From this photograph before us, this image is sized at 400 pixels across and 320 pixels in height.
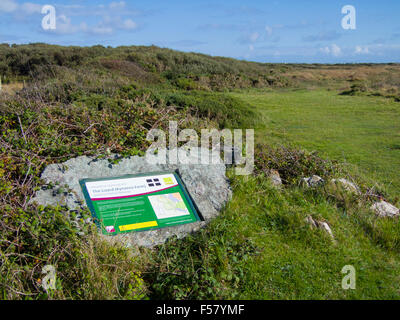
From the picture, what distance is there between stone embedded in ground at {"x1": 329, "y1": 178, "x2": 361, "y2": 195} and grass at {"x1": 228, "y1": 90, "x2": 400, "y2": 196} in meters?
1.00

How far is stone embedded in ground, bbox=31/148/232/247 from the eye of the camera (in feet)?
13.3

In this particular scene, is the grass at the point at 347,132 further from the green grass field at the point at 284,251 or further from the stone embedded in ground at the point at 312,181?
the stone embedded in ground at the point at 312,181

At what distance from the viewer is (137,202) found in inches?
169

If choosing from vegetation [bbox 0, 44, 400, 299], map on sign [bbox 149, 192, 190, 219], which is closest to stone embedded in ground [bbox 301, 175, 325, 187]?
vegetation [bbox 0, 44, 400, 299]

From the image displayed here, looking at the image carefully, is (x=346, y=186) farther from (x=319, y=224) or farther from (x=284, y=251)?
(x=284, y=251)

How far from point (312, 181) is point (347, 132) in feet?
17.8

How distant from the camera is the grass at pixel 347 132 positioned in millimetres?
7336

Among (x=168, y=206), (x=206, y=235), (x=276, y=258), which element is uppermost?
(x=168, y=206)

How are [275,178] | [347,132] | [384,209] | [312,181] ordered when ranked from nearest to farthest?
1. [384,209]
2. [312,181]
3. [275,178]
4. [347,132]

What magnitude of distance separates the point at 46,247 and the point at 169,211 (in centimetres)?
145

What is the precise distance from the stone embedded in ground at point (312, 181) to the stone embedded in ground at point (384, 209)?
83 cm

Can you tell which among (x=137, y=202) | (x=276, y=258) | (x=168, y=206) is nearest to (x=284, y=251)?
(x=276, y=258)

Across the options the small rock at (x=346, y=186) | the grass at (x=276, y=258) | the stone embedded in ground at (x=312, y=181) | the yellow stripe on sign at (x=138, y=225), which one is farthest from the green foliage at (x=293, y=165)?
the yellow stripe on sign at (x=138, y=225)

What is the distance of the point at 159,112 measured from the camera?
6.99 metres
